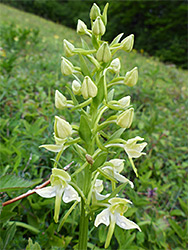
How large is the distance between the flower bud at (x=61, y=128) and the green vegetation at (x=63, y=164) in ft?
0.76

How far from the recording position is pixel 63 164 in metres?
1.43

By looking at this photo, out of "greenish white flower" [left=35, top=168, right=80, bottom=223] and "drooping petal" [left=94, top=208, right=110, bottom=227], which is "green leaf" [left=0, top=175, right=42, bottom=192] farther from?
"drooping petal" [left=94, top=208, right=110, bottom=227]

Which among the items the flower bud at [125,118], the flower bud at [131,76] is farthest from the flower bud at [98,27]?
the flower bud at [125,118]

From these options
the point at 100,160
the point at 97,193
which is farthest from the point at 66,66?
the point at 97,193

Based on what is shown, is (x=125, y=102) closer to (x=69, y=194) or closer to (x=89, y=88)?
(x=89, y=88)

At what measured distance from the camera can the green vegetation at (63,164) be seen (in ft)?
3.47

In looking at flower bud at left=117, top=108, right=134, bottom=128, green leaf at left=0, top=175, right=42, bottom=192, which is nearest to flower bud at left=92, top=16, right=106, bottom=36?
flower bud at left=117, top=108, right=134, bottom=128

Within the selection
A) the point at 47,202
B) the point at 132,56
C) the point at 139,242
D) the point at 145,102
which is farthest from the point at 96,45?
the point at 132,56

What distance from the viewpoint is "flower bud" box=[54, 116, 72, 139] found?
83 cm

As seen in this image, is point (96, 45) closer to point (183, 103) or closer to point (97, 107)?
point (97, 107)

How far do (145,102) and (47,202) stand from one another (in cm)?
198

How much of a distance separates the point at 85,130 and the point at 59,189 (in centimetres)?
26

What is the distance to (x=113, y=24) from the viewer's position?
57.8 ft

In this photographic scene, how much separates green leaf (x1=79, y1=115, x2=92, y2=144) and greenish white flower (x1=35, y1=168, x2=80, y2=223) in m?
0.15
